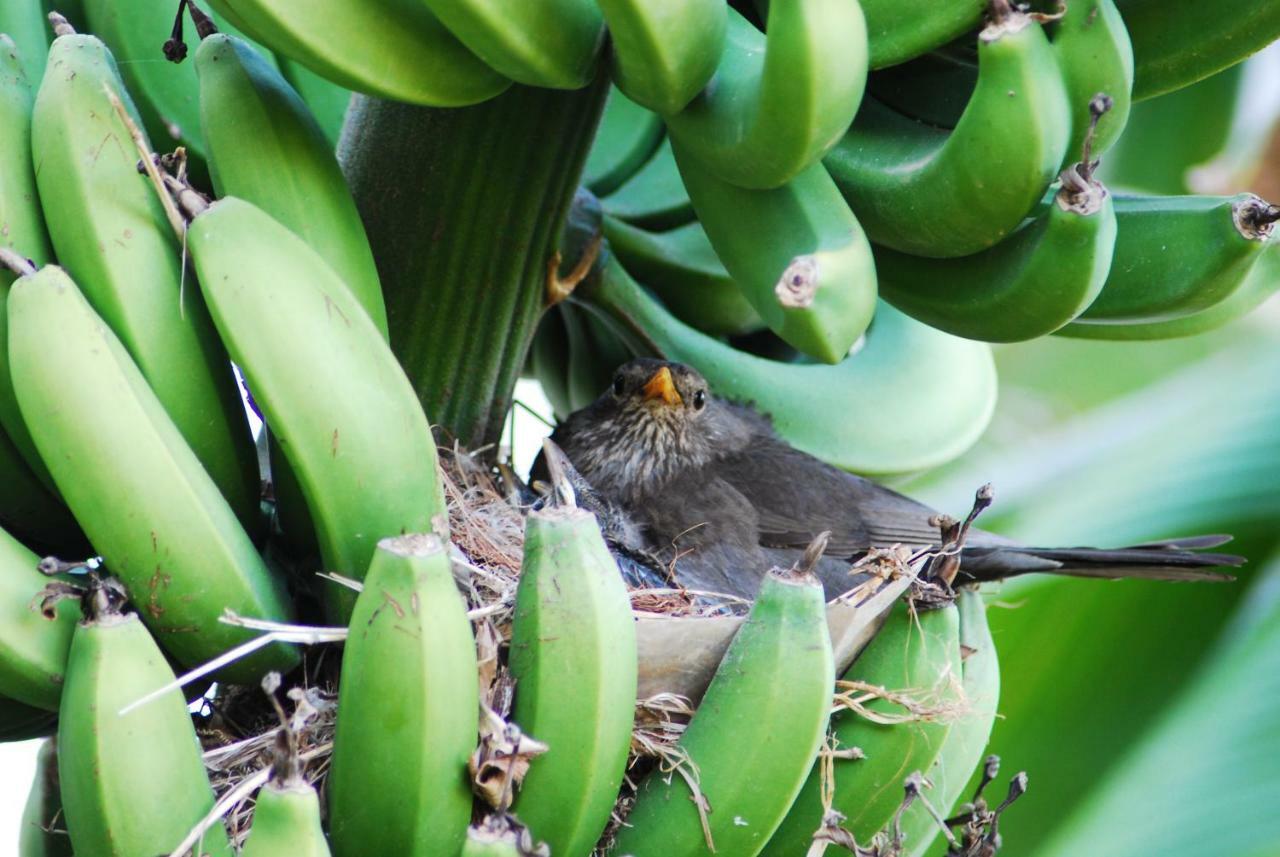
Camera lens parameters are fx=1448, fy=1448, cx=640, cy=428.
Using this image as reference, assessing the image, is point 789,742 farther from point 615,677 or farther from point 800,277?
point 800,277

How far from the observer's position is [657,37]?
128 centimetres

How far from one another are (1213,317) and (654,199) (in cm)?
96

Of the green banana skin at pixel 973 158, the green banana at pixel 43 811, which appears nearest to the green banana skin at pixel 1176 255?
the green banana skin at pixel 973 158

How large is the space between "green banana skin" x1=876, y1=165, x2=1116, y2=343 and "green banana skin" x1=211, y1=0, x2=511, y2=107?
0.57 metres

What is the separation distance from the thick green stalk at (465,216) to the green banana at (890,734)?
2.22ft

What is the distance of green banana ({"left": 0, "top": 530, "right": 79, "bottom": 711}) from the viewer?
1305 mm

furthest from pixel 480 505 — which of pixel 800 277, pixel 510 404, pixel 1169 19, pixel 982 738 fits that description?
pixel 1169 19

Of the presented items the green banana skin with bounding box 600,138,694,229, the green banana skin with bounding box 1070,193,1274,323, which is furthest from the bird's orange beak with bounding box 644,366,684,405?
the green banana skin with bounding box 1070,193,1274,323

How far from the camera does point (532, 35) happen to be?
1.34m

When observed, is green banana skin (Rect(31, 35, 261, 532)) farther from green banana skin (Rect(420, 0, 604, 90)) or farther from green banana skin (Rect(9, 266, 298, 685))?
green banana skin (Rect(420, 0, 604, 90))

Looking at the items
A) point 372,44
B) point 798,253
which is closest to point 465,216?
point 372,44

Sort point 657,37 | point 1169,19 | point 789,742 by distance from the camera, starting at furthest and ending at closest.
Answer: point 1169,19, point 789,742, point 657,37

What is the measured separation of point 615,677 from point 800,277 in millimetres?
410

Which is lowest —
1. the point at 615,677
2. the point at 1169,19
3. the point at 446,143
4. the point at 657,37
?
the point at 615,677
